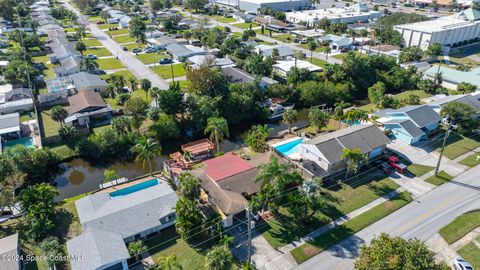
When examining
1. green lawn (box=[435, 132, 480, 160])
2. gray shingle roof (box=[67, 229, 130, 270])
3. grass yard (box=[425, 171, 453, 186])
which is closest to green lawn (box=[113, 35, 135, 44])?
gray shingle roof (box=[67, 229, 130, 270])

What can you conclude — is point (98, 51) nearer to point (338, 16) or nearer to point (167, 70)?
point (167, 70)

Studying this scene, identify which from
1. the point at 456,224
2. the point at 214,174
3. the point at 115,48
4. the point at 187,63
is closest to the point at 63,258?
the point at 214,174

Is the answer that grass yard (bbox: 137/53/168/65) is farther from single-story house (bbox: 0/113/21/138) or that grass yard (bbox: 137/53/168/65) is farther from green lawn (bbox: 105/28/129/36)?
single-story house (bbox: 0/113/21/138)

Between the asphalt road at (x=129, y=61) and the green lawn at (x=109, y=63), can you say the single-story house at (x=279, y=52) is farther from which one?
the green lawn at (x=109, y=63)

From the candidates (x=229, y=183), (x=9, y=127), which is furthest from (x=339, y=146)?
(x=9, y=127)

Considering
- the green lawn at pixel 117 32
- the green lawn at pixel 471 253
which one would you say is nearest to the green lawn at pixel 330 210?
the green lawn at pixel 471 253

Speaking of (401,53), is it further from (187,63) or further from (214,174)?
(214,174)
